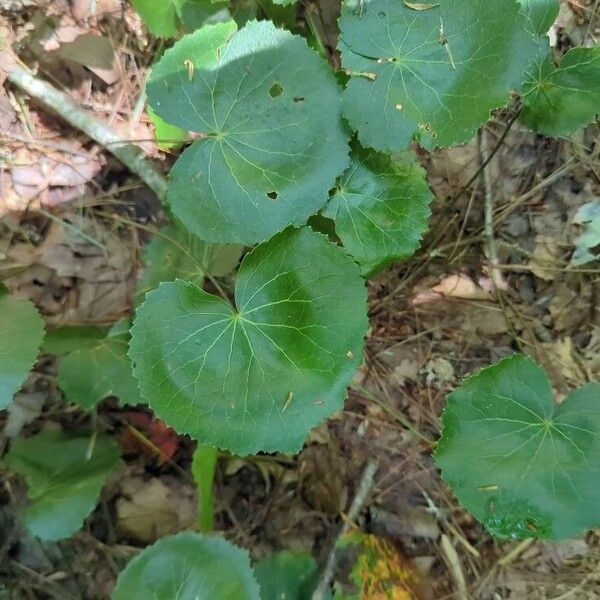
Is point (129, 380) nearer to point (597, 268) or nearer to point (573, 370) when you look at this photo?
point (573, 370)

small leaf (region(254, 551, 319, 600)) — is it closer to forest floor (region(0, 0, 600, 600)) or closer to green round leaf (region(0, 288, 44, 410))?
forest floor (region(0, 0, 600, 600))

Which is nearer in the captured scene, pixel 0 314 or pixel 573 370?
pixel 0 314

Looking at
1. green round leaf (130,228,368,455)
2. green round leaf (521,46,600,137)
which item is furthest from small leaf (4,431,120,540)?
green round leaf (521,46,600,137)

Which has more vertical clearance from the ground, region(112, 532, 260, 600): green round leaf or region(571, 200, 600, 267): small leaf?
region(571, 200, 600, 267): small leaf

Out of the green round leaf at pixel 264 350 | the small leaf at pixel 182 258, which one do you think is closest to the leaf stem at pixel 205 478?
the green round leaf at pixel 264 350

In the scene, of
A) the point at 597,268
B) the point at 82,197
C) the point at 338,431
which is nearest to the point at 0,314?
the point at 82,197

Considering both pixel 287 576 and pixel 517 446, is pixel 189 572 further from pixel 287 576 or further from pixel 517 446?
pixel 517 446
